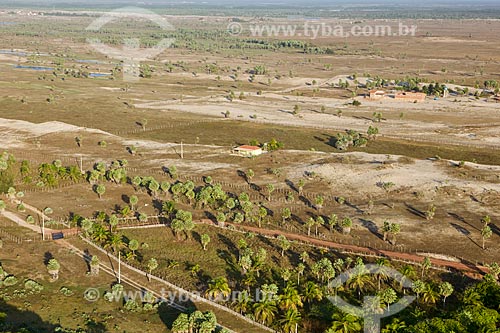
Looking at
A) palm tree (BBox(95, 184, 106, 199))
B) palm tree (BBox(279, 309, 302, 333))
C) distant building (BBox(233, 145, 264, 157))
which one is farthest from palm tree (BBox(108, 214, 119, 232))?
distant building (BBox(233, 145, 264, 157))

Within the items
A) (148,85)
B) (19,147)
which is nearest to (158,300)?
(19,147)

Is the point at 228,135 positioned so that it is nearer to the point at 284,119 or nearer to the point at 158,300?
the point at 284,119

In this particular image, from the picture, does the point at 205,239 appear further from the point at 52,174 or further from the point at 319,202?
the point at 52,174

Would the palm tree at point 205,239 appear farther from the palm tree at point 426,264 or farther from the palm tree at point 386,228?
the palm tree at point 426,264

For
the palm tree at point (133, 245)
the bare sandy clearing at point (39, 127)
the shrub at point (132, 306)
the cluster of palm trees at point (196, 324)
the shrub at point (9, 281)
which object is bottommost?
the shrub at point (132, 306)

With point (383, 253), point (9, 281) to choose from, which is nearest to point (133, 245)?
point (9, 281)

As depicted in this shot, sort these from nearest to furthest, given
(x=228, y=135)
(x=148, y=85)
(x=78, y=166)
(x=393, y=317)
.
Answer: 1. (x=393, y=317)
2. (x=78, y=166)
3. (x=228, y=135)
4. (x=148, y=85)

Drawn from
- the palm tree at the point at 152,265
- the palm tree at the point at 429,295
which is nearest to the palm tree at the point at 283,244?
the palm tree at the point at 152,265
